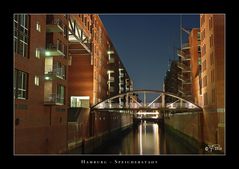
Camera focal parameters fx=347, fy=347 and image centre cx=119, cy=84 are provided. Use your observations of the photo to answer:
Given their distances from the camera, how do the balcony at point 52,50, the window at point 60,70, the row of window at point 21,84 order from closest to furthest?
the row of window at point 21,84
the balcony at point 52,50
the window at point 60,70

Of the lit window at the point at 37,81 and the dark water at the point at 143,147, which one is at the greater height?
the lit window at the point at 37,81

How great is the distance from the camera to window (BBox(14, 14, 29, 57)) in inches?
322

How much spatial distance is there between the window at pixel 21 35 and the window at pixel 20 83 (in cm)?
51

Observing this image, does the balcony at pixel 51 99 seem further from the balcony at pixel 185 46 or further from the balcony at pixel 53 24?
the balcony at pixel 185 46

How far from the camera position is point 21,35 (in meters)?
8.58

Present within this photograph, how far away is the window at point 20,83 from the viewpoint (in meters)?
8.15

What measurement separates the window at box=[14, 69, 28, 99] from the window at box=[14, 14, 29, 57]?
1.67 ft

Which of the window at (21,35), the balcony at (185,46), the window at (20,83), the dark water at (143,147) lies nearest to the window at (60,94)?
the window at (20,83)

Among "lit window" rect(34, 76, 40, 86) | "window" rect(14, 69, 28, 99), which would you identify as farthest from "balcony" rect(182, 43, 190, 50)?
"window" rect(14, 69, 28, 99)

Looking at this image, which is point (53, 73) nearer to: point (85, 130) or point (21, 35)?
point (21, 35)
